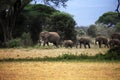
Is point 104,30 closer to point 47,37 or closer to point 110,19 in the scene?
point 110,19

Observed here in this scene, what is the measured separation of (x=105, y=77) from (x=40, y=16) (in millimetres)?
24976

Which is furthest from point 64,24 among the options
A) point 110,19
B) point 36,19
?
point 110,19

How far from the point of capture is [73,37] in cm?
3319

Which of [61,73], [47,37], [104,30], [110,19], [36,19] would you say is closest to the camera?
[61,73]

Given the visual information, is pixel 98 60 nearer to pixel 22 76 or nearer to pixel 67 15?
pixel 22 76

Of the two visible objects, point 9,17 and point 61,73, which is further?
point 9,17

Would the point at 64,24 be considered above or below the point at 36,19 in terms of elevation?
below

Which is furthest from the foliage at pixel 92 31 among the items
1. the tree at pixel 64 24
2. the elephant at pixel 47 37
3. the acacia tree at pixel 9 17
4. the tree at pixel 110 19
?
the acacia tree at pixel 9 17

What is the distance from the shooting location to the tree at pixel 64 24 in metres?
32.5

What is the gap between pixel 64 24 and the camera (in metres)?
32.4

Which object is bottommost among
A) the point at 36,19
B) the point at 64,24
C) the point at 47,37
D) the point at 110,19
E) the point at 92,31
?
the point at 47,37

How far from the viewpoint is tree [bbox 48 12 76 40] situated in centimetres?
3250

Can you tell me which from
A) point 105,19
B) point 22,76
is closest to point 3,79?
point 22,76

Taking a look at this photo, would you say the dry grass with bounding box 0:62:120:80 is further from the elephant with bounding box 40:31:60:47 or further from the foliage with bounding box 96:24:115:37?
the foliage with bounding box 96:24:115:37
